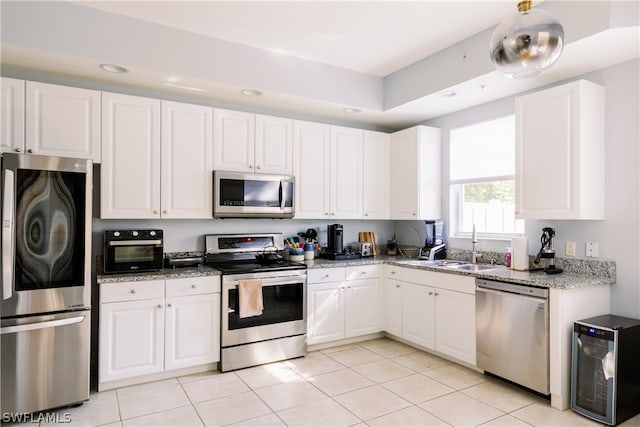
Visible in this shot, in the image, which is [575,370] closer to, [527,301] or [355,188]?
[527,301]

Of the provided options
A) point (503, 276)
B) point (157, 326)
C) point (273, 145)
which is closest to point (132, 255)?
point (157, 326)

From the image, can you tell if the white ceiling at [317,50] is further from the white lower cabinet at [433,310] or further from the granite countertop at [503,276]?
the white lower cabinet at [433,310]

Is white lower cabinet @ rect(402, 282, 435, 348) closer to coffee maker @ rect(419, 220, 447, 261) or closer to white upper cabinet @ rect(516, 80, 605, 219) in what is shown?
coffee maker @ rect(419, 220, 447, 261)

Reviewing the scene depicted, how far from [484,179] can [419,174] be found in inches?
26.1

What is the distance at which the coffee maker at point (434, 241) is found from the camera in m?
4.21

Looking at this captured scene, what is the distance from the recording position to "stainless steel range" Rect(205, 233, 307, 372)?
132 inches

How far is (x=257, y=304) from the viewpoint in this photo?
135 inches

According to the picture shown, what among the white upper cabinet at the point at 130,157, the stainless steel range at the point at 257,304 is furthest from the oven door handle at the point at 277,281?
the white upper cabinet at the point at 130,157

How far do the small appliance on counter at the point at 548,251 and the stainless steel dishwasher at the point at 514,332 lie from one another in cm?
44

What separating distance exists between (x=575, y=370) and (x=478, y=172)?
2.05m

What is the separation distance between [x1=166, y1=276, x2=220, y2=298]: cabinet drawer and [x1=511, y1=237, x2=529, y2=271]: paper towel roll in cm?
251

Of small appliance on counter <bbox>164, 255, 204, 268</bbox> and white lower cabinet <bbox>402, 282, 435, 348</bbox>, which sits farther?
white lower cabinet <bbox>402, 282, 435, 348</bbox>

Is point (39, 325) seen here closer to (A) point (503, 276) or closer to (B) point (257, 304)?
(B) point (257, 304)

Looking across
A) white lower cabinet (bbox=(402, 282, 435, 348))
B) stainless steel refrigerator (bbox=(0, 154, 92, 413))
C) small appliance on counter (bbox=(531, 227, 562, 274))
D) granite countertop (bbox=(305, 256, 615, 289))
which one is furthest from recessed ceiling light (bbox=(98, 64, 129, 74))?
small appliance on counter (bbox=(531, 227, 562, 274))
